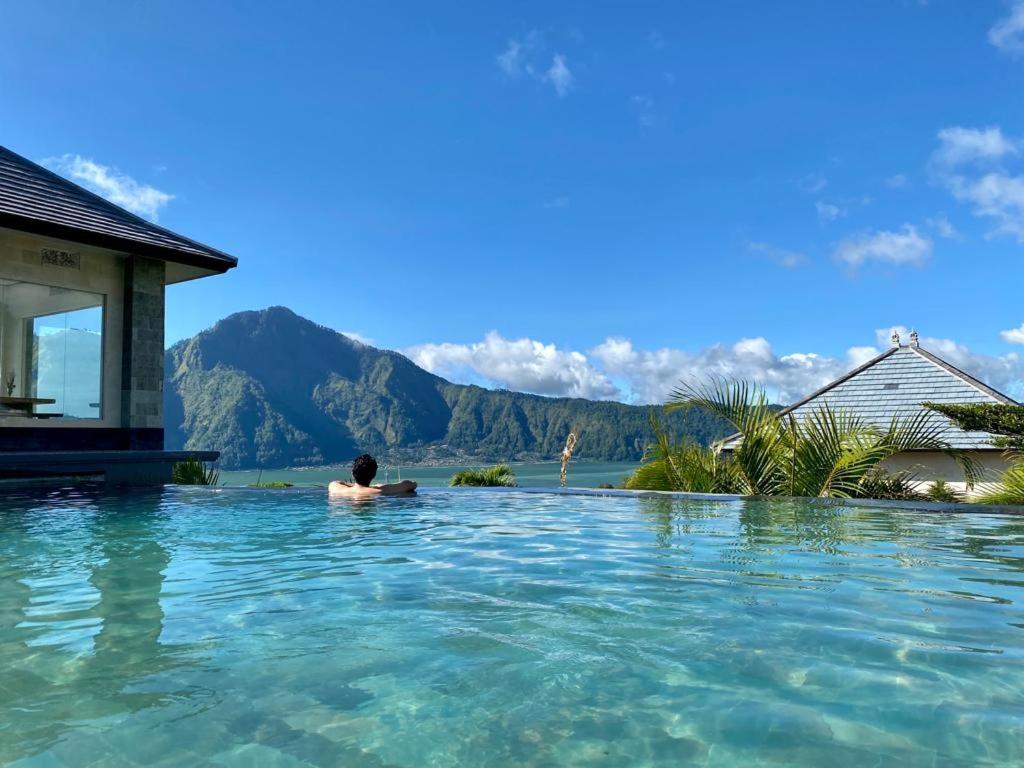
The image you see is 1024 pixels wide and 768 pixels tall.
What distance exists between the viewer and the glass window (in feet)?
41.5

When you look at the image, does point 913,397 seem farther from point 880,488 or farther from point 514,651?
point 514,651

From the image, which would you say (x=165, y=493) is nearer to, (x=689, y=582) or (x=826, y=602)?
(x=689, y=582)

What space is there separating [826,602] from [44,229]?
1209 centimetres

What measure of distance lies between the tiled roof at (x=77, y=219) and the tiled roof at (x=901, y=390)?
15409 mm

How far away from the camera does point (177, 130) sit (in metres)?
20.2

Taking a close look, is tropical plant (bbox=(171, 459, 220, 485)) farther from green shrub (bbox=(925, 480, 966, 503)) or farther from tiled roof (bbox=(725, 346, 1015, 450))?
green shrub (bbox=(925, 480, 966, 503))

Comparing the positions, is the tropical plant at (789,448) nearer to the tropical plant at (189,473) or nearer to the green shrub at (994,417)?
the green shrub at (994,417)

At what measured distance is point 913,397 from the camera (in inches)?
937

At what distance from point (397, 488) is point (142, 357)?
18.8 ft

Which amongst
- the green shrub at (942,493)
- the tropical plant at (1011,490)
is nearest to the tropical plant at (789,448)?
the tropical plant at (1011,490)

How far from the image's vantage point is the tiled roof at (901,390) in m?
22.9

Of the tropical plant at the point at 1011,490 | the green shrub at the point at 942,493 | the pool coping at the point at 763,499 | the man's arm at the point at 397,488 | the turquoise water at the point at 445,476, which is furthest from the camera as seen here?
the turquoise water at the point at 445,476

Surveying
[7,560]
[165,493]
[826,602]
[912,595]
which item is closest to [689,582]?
[826,602]

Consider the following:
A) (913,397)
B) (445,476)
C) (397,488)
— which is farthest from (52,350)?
(445,476)
